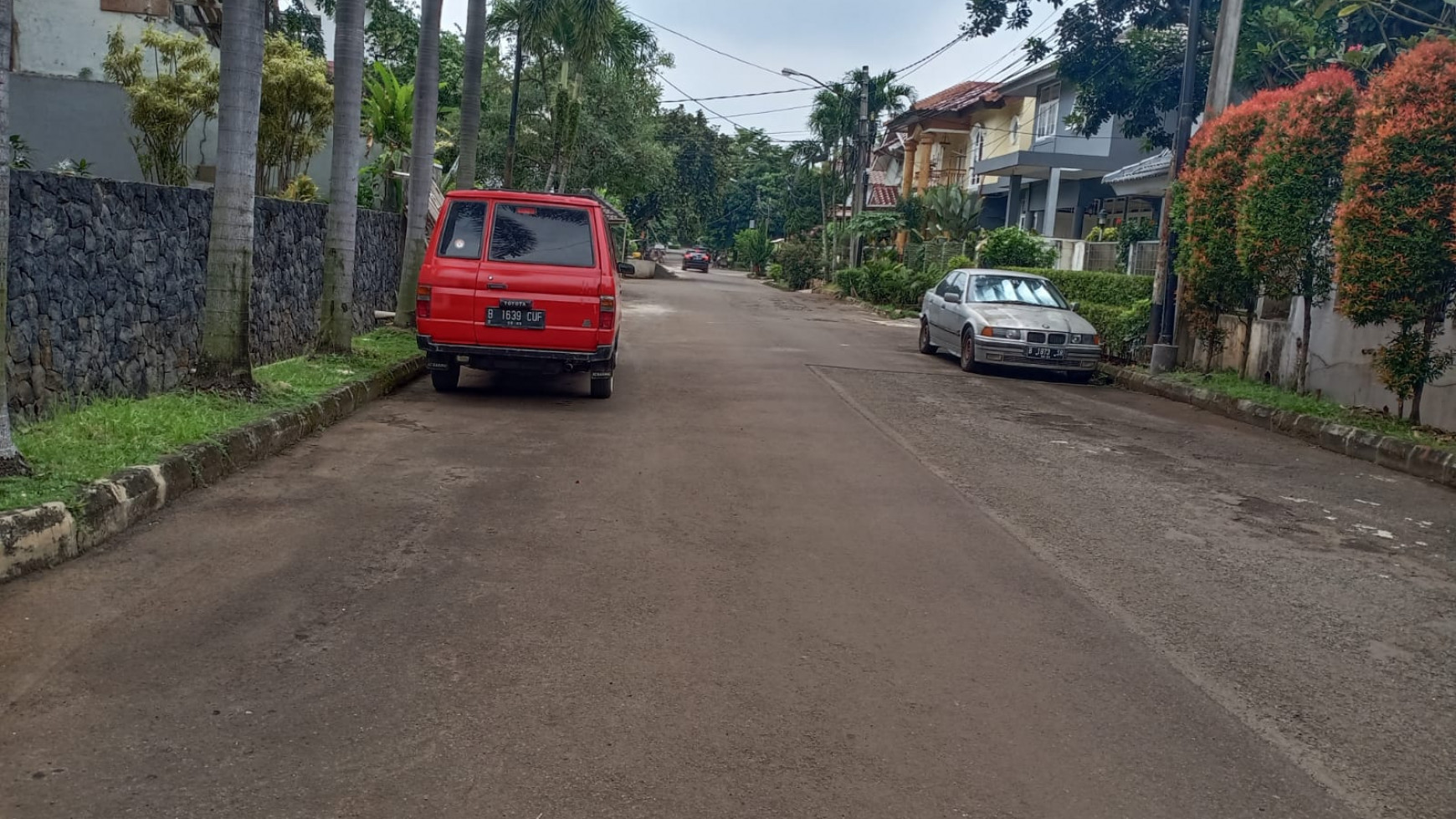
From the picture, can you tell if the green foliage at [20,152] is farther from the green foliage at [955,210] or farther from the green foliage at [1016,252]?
the green foliage at [955,210]

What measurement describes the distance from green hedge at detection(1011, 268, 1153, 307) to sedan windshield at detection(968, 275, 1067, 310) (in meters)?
1.91

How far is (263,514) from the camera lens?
6.68 meters

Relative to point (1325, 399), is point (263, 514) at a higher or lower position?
lower

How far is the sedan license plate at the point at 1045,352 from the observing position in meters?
16.7

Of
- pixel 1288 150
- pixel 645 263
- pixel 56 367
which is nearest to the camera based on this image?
pixel 56 367

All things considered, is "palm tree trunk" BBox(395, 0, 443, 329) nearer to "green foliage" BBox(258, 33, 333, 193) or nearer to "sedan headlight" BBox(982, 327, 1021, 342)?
"green foliage" BBox(258, 33, 333, 193)

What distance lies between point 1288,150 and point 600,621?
11429 mm

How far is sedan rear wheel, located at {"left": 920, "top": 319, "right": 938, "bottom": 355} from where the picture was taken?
20.0 meters

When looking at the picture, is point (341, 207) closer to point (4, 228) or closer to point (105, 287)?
point (105, 287)

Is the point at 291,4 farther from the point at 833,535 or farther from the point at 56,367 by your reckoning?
the point at 833,535

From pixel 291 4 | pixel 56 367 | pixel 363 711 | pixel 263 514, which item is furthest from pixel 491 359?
pixel 291 4

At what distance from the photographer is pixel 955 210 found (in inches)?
1468

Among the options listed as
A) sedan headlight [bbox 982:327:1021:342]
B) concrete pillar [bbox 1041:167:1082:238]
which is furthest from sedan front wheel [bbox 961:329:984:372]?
concrete pillar [bbox 1041:167:1082:238]

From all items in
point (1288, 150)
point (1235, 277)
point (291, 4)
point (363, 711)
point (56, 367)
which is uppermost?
point (291, 4)
